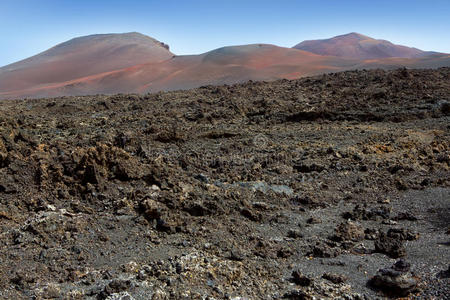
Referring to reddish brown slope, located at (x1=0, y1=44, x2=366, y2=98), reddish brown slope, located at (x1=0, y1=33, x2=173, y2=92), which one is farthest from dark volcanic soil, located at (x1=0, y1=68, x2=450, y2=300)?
reddish brown slope, located at (x1=0, y1=33, x2=173, y2=92)

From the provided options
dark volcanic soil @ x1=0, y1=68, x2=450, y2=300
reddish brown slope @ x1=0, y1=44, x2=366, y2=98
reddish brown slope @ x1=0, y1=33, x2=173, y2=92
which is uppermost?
reddish brown slope @ x1=0, y1=33, x2=173, y2=92

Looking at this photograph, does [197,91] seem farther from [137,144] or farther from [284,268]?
[284,268]

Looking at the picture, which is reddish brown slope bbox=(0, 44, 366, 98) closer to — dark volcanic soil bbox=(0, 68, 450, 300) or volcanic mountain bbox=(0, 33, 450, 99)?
volcanic mountain bbox=(0, 33, 450, 99)

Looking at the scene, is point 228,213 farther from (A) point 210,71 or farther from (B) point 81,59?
(B) point 81,59

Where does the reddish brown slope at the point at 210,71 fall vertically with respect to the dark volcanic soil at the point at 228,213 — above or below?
above

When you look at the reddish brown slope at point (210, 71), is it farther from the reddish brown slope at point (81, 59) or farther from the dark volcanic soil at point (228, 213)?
the dark volcanic soil at point (228, 213)

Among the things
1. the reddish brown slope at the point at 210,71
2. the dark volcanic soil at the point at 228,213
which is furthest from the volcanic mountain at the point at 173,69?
the dark volcanic soil at the point at 228,213
